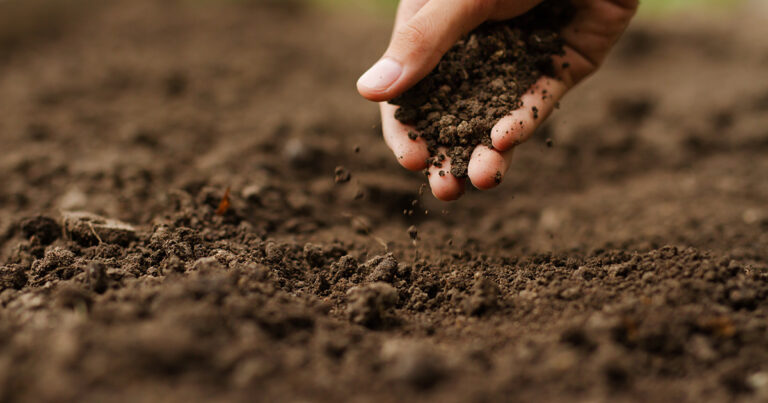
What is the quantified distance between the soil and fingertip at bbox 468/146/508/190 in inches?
13.9

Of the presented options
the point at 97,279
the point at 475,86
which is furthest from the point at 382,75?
the point at 97,279

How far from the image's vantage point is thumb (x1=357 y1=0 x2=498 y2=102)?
1745mm

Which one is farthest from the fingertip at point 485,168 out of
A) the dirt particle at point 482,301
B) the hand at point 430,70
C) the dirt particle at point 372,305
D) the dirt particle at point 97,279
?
the dirt particle at point 97,279

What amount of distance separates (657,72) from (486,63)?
10.4ft

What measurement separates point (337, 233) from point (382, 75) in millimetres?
846

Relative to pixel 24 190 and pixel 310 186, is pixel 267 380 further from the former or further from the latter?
pixel 24 190

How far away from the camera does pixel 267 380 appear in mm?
1196

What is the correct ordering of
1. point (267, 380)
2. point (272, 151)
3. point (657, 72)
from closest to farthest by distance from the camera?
point (267, 380) < point (272, 151) < point (657, 72)

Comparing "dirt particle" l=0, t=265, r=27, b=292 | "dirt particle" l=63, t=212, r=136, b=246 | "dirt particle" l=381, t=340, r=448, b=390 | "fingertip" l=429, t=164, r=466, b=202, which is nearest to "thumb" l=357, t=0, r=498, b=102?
"fingertip" l=429, t=164, r=466, b=202

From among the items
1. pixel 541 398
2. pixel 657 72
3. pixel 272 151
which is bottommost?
pixel 657 72

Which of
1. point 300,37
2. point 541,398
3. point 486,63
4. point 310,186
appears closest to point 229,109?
point 310,186

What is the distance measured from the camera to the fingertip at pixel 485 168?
176cm

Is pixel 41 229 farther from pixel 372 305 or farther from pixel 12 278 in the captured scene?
pixel 372 305

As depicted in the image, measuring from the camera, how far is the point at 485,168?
5.78 ft
